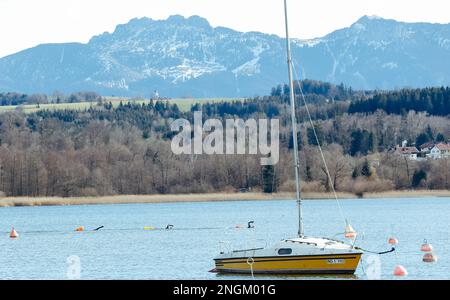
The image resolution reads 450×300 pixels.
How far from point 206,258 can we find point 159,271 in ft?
17.5

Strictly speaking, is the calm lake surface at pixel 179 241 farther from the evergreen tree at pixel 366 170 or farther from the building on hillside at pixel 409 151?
the building on hillside at pixel 409 151

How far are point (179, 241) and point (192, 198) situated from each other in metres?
78.6

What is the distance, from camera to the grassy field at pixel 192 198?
117m

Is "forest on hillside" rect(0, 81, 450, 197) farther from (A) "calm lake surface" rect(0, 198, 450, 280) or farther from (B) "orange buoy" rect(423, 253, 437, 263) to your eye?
(B) "orange buoy" rect(423, 253, 437, 263)

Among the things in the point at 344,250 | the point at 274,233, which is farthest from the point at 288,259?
the point at 274,233

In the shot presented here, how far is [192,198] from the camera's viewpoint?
443 feet

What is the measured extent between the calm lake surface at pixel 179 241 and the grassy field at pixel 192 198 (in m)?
22.9

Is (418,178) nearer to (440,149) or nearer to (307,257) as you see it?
(440,149)

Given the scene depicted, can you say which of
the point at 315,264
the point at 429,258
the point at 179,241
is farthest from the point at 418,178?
the point at 315,264

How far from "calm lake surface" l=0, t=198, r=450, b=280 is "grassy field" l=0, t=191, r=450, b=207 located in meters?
22.9

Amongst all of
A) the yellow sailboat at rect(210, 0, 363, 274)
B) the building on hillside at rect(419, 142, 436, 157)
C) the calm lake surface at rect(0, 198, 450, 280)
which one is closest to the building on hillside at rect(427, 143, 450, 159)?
the building on hillside at rect(419, 142, 436, 157)

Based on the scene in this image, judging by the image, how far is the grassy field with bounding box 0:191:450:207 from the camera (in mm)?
117188

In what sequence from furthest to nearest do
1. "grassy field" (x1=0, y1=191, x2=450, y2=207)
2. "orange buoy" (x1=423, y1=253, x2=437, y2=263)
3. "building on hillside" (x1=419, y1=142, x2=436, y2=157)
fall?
"building on hillside" (x1=419, y1=142, x2=436, y2=157) < "grassy field" (x1=0, y1=191, x2=450, y2=207) < "orange buoy" (x1=423, y1=253, x2=437, y2=263)
